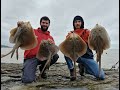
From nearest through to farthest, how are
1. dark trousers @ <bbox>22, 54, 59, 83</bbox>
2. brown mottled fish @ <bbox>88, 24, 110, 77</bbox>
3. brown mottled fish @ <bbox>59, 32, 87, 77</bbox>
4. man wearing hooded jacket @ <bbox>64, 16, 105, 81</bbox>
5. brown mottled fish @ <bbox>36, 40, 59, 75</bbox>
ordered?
brown mottled fish @ <bbox>88, 24, 110, 77</bbox>, brown mottled fish @ <bbox>59, 32, 87, 77</bbox>, brown mottled fish @ <bbox>36, 40, 59, 75</bbox>, dark trousers @ <bbox>22, 54, 59, 83</bbox>, man wearing hooded jacket @ <bbox>64, 16, 105, 81</bbox>

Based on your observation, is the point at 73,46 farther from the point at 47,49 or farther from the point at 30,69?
the point at 30,69

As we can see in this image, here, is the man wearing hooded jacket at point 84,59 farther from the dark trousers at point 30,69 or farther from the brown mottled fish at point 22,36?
the brown mottled fish at point 22,36

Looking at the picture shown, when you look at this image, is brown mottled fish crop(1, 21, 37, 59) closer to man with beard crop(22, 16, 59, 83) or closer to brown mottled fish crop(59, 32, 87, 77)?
brown mottled fish crop(59, 32, 87, 77)

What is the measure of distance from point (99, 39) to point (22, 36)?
231 centimetres

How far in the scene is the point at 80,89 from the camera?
8.55 m

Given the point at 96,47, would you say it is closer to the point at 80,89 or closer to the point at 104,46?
the point at 104,46

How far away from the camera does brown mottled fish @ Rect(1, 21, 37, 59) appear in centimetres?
812

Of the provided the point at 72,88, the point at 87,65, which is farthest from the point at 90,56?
the point at 72,88

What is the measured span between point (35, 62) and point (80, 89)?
7.11 ft

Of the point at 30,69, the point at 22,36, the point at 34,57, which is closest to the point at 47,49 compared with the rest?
the point at 34,57

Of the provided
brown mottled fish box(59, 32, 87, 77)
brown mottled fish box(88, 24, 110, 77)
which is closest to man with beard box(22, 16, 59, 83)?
brown mottled fish box(59, 32, 87, 77)

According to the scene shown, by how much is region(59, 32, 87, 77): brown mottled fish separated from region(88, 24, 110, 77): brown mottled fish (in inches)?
20.0

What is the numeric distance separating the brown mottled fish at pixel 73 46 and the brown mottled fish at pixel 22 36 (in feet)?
3.32

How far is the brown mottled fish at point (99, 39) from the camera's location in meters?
8.29
